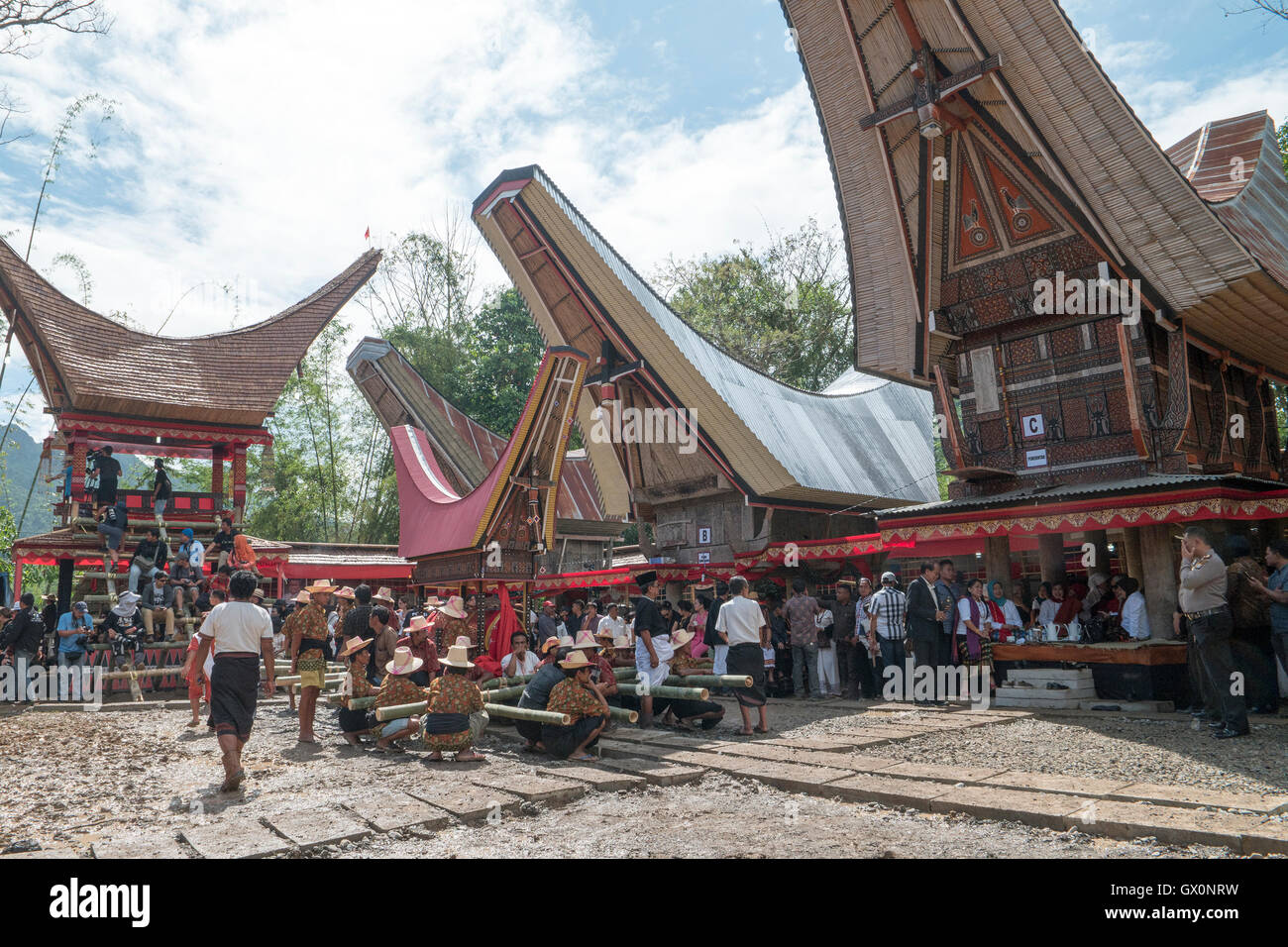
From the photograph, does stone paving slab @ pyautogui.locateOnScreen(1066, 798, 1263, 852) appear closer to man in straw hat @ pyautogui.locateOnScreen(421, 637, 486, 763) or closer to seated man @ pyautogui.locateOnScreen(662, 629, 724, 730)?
seated man @ pyautogui.locateOnScreen(662, 629, 724, 730)

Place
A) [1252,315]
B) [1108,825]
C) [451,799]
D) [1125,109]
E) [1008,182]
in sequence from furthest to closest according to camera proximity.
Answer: [1008,182], [1252,315], [1125,109], [451,799], [1108,825]

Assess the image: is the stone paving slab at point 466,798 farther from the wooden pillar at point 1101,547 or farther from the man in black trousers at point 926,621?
the wooden pillar at point 1101,547

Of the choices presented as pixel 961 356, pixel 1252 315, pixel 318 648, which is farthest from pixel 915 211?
pixel 318 648

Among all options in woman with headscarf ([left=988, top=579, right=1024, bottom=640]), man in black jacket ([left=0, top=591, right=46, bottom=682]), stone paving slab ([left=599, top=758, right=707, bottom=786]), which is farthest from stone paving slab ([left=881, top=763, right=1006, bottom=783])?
man in black jacket ([left=0, top=591, right=46, bottom=682])

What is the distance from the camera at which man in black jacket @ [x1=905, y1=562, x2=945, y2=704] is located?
9719 mm

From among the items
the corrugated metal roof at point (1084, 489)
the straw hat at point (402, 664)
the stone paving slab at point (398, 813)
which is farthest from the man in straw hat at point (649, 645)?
the corrugated metal roof at point (1084, 489)

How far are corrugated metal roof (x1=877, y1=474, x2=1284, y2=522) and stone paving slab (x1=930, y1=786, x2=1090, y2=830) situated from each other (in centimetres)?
642

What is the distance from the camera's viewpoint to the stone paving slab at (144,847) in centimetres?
433

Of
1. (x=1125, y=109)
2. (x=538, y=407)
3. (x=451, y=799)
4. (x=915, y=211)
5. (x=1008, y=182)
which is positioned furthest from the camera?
(x=538, y=407)

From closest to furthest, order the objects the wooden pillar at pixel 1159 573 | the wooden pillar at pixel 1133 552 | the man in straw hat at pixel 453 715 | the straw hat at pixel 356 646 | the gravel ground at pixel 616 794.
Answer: the gravel ground at pixel 616 794 < the man in straw hat at pixel 453 715 < the straw hat at pixel 356 646 < the wooden pillar at pixel 1159 573 < the wooden pillar at pixel 1133 552

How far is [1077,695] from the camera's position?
380 inches

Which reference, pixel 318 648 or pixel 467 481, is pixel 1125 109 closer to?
pixel 318 648

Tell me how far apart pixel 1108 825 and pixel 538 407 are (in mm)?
13806

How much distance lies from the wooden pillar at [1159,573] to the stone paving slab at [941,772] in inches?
243
